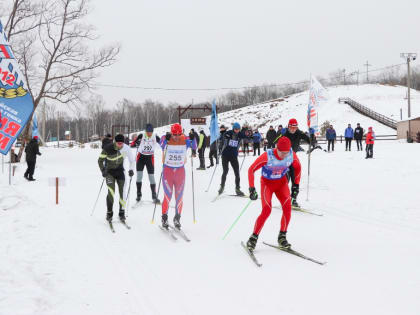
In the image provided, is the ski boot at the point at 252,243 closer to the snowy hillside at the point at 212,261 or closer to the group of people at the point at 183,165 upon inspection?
the group of people at the point at 183,165

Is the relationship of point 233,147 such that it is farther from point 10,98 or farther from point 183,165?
point 10,98

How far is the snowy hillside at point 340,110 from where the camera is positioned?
5300 cm

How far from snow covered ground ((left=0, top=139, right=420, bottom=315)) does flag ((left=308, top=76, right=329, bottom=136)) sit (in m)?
2.39

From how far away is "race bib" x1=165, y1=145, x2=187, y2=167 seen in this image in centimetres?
702

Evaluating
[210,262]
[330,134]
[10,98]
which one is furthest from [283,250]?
[330,134]

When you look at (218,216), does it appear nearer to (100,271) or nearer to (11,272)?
(100,271)

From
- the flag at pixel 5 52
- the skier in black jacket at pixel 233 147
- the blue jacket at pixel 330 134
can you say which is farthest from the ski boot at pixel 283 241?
the blue jacket at pixel 330 134

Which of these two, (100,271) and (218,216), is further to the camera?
(218,216)

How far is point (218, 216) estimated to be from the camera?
837cm

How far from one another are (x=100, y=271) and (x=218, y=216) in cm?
388

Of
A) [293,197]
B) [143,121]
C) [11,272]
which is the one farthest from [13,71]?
[143,121]

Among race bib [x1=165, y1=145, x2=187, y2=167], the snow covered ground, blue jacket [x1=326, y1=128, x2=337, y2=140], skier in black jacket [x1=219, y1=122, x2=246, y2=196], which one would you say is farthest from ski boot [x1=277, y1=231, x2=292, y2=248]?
blue jacket [x1=326, y1=128, x2=337, y2=140]

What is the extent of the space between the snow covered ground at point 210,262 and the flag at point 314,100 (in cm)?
239

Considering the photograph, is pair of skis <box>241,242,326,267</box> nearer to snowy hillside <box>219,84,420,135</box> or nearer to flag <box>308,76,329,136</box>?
flag <box>308,76,329,136</box>
